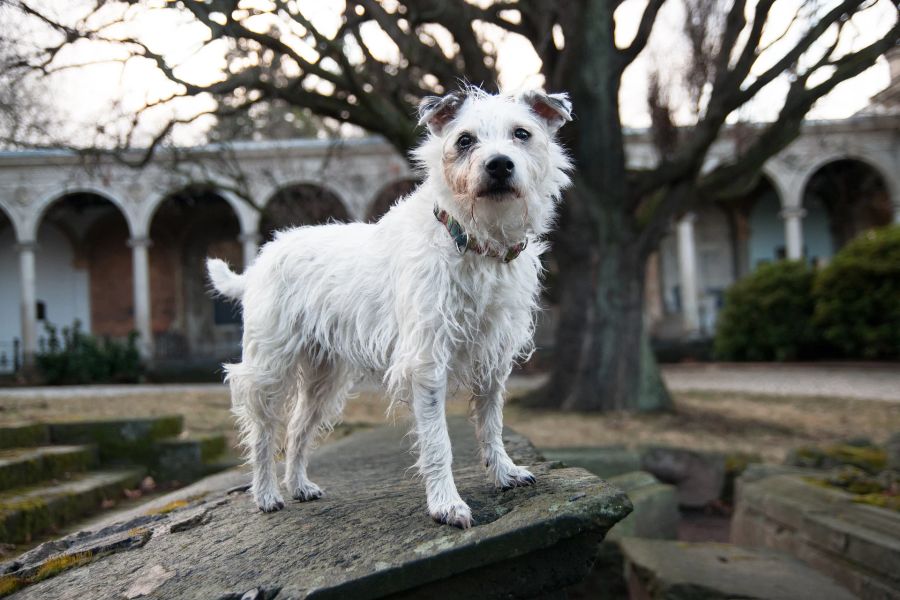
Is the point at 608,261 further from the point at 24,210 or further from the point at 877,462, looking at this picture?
the point at 24,210

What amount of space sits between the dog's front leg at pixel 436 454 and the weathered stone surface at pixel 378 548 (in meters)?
0.06

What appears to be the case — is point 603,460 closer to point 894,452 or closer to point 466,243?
point 894,452

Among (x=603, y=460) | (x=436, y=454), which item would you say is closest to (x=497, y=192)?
(x=436, y=454)

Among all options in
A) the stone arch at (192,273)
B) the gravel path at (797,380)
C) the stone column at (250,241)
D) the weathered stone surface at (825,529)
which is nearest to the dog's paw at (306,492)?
the weathered stone surface at (825,529)

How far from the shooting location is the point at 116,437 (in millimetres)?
6164

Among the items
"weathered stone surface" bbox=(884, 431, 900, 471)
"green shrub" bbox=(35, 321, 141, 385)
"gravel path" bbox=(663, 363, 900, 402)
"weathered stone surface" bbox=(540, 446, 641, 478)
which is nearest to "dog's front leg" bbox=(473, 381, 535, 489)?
"weathered stone surface" bbox=(540, 446, 641, 478)

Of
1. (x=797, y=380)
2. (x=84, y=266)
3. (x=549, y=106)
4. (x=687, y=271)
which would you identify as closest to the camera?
(x=549, y=106)

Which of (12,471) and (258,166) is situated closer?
(12,471)

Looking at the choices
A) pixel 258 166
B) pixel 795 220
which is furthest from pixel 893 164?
pixel 258 166

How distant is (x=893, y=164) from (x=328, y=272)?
2401cm

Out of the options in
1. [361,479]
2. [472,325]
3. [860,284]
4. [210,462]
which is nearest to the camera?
[472,325]

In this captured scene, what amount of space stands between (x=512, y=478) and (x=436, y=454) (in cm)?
46

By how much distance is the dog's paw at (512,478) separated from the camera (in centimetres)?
296

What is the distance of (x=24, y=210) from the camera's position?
20547 millimetres
